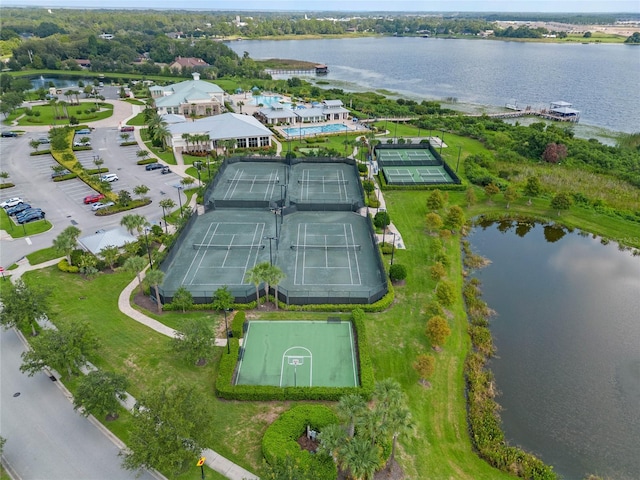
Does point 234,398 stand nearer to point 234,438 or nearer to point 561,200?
point 234,438

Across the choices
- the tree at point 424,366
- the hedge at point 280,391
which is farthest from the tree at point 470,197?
the hedge at point 280,391

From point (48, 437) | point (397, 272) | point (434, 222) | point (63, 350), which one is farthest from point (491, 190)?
point (48, 437)

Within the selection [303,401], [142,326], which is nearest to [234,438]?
[303,401]

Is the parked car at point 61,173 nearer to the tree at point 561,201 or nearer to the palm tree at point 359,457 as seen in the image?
the palm tree at point 359,457

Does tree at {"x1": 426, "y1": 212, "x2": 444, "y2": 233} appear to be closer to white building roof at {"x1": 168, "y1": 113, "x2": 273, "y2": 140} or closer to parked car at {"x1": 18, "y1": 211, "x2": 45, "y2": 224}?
white building roof at {"x1": 168, "y1": 113, "x2": 273, "y2": 140}

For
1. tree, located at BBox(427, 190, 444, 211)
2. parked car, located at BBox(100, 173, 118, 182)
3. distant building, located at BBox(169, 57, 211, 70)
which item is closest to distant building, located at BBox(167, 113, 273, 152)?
parked car, located at BBox(100, 173, 118, 182)
